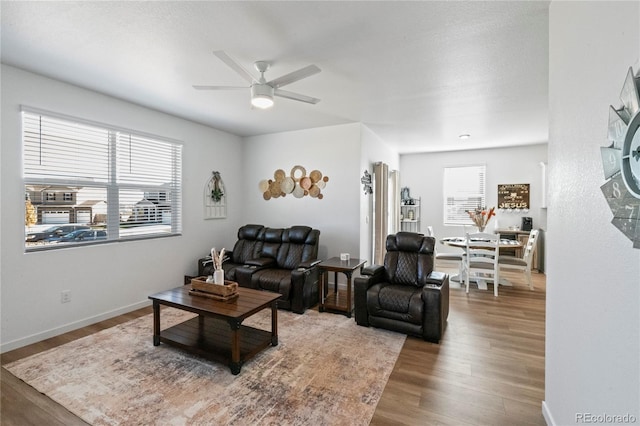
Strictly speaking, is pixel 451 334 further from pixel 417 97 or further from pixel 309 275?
pixel 417 97

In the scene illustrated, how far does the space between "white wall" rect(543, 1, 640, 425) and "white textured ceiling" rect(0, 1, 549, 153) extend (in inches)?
25.7

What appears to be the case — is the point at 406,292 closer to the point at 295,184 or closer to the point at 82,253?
the point at 295,184

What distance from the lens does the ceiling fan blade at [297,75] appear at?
2217 mm

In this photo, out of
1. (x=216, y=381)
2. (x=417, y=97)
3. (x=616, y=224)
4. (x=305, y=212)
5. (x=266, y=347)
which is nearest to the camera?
(x=616, y=224)

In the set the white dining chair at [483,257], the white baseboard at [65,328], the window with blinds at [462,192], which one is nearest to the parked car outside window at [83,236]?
the white baseboard at [65,328]

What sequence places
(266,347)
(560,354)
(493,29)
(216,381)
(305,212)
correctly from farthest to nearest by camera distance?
(305,212), (266,347), (216,381), (493,29), (560,354)

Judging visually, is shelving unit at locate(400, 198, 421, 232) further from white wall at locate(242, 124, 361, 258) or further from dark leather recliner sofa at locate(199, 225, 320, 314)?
dark leather recliner sofa at locate(199, 225, 320, 314)

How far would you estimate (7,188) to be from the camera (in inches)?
108

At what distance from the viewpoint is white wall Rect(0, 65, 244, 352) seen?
2.76 m

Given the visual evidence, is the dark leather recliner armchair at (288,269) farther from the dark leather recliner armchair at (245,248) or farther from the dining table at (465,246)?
the dining table at (465,246)

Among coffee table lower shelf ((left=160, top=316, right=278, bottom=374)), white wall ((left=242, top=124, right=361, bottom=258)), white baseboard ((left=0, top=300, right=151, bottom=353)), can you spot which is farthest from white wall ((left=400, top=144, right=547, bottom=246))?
white baseboard ((left=0, top=300, right=151, bottom=353))

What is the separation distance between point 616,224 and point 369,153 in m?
4.17

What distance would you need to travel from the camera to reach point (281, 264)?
4.46m

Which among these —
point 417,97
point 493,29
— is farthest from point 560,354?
point 417,97
